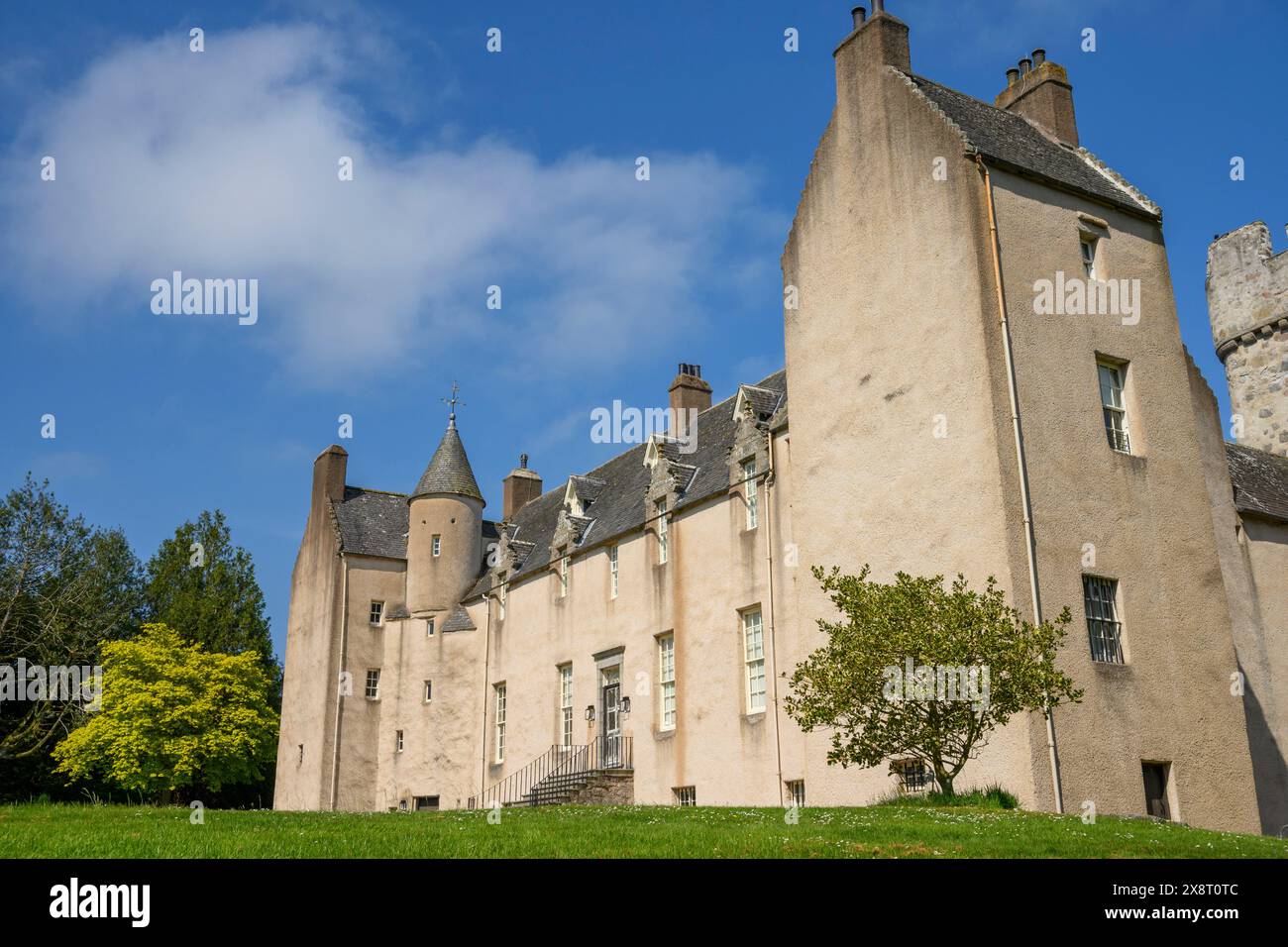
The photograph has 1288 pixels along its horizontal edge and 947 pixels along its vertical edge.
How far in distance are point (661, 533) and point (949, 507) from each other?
1103cm

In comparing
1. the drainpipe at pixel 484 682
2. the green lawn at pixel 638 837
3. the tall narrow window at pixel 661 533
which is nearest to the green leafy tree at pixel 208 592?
the drainpipe at pixel 484 682

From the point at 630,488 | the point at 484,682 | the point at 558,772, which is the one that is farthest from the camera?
the point at 484,682

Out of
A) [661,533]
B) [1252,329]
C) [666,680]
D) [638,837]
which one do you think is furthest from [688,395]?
[638,837]

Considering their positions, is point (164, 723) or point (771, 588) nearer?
point (771, 588)

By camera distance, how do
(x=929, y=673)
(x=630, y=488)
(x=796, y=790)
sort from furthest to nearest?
(x=630, y=488), (x=796, y=790), (x=929, y=673)

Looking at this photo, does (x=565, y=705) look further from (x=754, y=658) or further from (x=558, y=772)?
(x=754, y=658)

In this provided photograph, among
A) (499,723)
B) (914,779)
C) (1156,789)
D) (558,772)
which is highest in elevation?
(499,723)

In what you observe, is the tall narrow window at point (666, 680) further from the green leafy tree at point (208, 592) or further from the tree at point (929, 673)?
the green leafy tree at point (208, 592)

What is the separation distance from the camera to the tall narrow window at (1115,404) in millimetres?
22906

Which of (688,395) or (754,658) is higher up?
(688,395)

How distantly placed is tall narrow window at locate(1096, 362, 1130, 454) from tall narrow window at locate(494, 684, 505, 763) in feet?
71.3

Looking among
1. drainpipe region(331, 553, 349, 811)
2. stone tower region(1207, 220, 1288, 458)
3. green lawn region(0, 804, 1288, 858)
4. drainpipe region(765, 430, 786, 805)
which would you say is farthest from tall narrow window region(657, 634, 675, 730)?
stone tower region(1207, 220, 1288, 458)

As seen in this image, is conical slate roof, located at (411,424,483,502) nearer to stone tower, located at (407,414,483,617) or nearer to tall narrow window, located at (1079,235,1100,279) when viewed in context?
stone tower, located at (407,414,483,617)

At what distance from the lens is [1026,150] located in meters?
24.5
